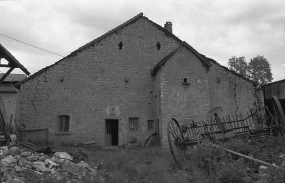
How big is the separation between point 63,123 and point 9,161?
29.2ft

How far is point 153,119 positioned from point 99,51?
19.1 ft

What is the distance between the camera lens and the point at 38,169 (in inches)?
284

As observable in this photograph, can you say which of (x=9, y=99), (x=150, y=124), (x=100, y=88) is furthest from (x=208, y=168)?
(x=9, y=99)

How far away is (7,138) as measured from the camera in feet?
29.2

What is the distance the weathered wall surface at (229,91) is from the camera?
17.0 m

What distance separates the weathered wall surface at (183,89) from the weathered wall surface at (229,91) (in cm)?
200

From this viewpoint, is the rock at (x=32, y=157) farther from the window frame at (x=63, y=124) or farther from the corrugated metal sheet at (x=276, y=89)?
the corrugated metal sheet at (x=276, y=89)

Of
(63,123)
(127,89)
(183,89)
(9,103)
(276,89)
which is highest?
(276,89)

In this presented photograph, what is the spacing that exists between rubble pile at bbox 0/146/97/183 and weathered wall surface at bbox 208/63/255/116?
11.2 meters

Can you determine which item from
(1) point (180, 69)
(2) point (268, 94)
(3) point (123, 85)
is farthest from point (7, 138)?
(2) point (268, 94)

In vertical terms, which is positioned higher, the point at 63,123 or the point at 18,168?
the point at 63,123

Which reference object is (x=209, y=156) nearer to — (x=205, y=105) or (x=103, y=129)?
(x=205, y=105)

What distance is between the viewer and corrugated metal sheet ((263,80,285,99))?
1800 centimetres

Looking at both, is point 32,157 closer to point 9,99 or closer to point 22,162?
point 22,162
